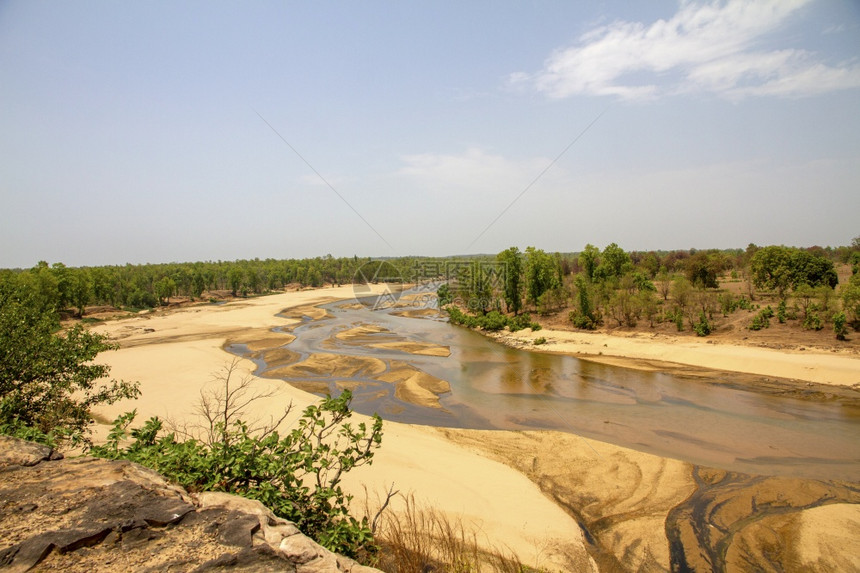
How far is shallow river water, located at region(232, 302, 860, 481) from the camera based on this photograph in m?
15.7

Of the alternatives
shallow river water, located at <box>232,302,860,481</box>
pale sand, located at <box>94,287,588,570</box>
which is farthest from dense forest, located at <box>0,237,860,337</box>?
shallow river water, located at <box>232,302,860,481</box>

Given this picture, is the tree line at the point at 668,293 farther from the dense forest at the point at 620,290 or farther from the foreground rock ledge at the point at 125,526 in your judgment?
the foreground rock ledge at the point at 125,526

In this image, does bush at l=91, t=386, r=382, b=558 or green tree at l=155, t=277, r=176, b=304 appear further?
green tree at l=155, t=277, r=176, b=304

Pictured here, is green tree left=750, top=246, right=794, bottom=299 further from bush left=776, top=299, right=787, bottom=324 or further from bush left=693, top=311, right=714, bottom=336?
bush left=693, top=311, right=714, bottom=336

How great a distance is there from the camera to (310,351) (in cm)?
3491

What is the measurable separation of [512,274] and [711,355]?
2268 centimetres

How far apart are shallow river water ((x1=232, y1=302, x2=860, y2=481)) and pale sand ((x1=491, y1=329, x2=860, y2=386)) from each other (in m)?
2.35

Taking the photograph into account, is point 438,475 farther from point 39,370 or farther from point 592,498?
point 39,370

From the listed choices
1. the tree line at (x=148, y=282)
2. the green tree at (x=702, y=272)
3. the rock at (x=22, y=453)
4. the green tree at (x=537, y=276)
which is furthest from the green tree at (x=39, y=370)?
the green tree at (x=702, y=272)

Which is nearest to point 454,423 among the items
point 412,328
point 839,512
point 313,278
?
point 839,512

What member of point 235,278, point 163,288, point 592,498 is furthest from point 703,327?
point 235,278

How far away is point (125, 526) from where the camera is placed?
4312mm

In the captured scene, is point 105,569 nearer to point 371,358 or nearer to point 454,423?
point 454,423

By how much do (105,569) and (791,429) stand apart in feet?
78.3
